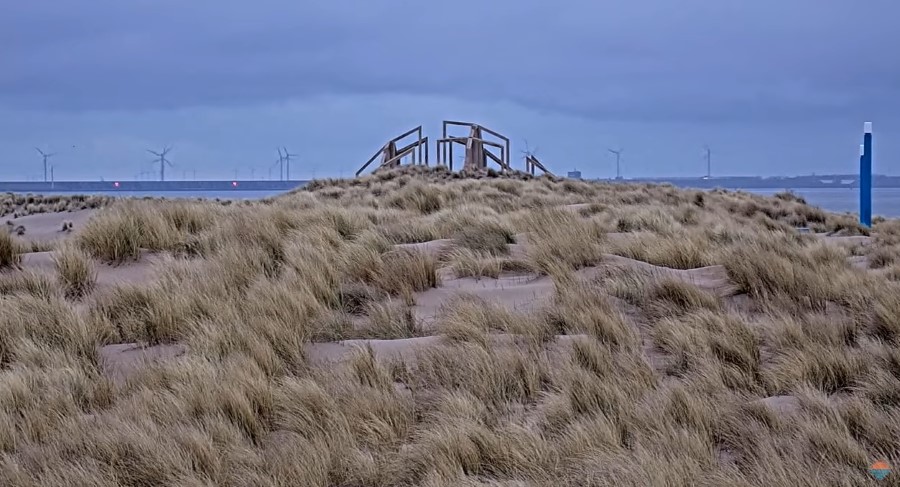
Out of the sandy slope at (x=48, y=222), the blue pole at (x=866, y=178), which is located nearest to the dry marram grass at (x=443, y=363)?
the sandy slope at (x=48, y=222)

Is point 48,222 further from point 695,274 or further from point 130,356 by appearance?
point 695,274

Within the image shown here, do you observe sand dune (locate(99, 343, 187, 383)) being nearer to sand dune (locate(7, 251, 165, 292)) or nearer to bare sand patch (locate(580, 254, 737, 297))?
sand dune (locate(7, 251, 165, 292))

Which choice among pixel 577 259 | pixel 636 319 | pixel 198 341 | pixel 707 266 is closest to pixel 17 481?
pixel 198 341

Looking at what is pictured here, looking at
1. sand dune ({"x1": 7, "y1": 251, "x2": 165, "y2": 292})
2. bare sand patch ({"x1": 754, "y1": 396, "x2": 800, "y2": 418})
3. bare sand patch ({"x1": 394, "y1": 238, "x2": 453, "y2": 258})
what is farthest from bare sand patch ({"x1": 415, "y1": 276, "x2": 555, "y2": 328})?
sand dune ({"x1": 7, "y1": 251, "x2": 165, "y2": 292})

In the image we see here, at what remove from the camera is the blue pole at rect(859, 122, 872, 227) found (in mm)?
16734

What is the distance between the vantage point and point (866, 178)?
17156mm

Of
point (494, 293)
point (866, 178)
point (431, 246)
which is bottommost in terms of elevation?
point (494, 293)

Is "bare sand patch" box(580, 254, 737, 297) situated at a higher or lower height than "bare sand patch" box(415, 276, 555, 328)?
higher

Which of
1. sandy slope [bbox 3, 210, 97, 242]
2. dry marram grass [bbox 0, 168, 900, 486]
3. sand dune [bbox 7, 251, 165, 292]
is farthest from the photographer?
sandy slope [bbox 3, 210, 97, 242]

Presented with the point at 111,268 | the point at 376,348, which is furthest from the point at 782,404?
the point at 111,268

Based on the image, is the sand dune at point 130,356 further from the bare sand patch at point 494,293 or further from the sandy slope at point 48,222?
the sandy slope at point 48,222

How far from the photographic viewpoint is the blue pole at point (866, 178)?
1673 centimetres

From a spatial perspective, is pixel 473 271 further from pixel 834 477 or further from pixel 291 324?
pixel 834 477

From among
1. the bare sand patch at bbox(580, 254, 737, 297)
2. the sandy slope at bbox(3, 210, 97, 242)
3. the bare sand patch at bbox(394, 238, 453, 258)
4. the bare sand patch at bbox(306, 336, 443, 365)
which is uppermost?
the sandy slope at bbox(3, 210, 97, 242)
